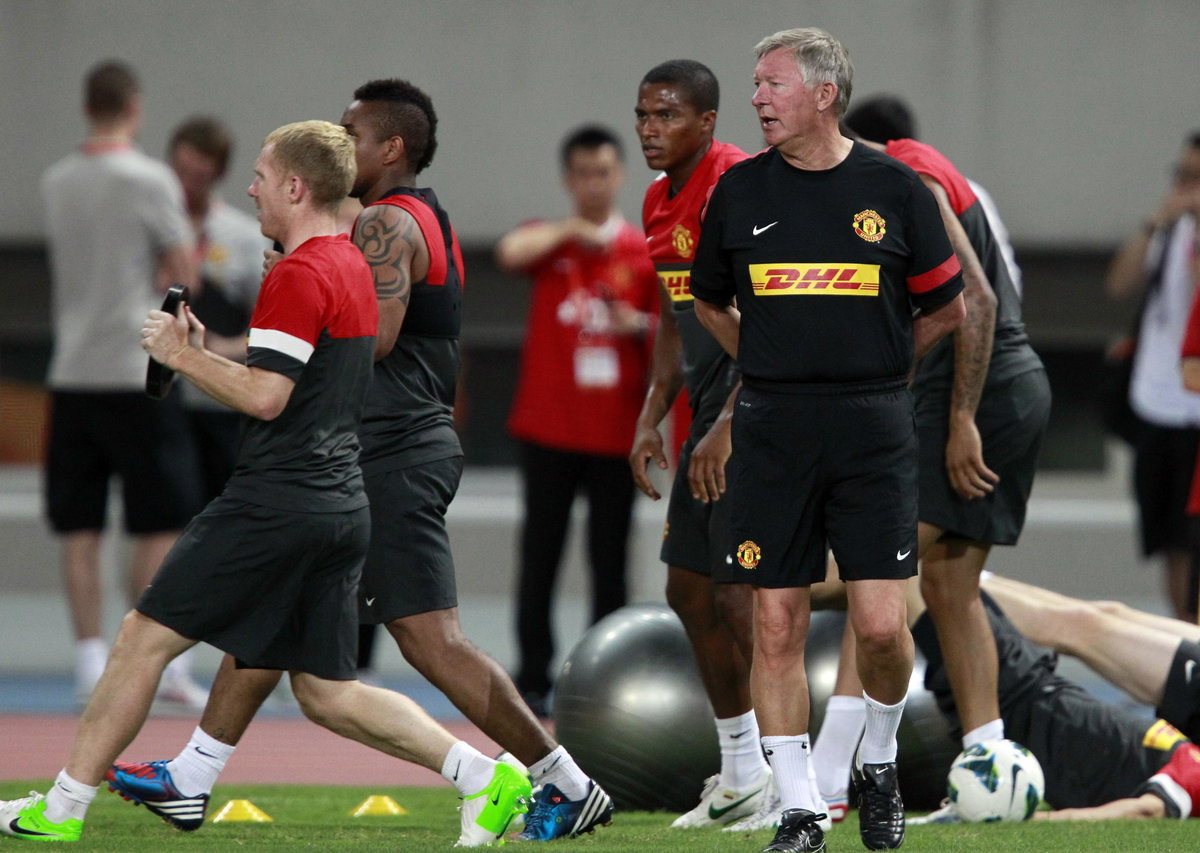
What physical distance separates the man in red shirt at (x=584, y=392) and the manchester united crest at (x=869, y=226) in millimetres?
4196

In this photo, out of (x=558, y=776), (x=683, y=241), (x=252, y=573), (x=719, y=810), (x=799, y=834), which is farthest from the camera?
(x=719, y=810)

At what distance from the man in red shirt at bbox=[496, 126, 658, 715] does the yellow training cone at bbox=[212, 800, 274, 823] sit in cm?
293

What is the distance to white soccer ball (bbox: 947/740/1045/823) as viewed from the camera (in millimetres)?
5648

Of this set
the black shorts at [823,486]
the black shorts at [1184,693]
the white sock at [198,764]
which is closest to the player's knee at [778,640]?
the black shorts at [823,486]

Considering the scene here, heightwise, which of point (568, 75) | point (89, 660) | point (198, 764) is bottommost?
point (89, 660)

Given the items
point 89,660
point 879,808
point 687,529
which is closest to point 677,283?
point 687,529

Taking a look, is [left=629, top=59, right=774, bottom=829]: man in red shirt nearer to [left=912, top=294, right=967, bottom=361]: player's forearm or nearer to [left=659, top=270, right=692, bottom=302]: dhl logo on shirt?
[left=659, top=270, right=692, bottom=302]: dhl logo on shirt

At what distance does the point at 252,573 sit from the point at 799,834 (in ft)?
5.00

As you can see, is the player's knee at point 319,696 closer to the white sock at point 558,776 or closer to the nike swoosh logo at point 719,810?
the white sock at point 558,776

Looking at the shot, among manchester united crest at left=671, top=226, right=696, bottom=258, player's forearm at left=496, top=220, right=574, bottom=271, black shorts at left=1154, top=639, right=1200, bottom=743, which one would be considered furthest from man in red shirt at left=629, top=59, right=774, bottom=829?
player's forearm at left=496, top=220, right=574, bottom=271

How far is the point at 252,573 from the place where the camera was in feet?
15.6

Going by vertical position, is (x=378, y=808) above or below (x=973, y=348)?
below

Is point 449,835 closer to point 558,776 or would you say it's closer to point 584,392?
point 558,776

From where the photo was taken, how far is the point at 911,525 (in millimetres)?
4777
